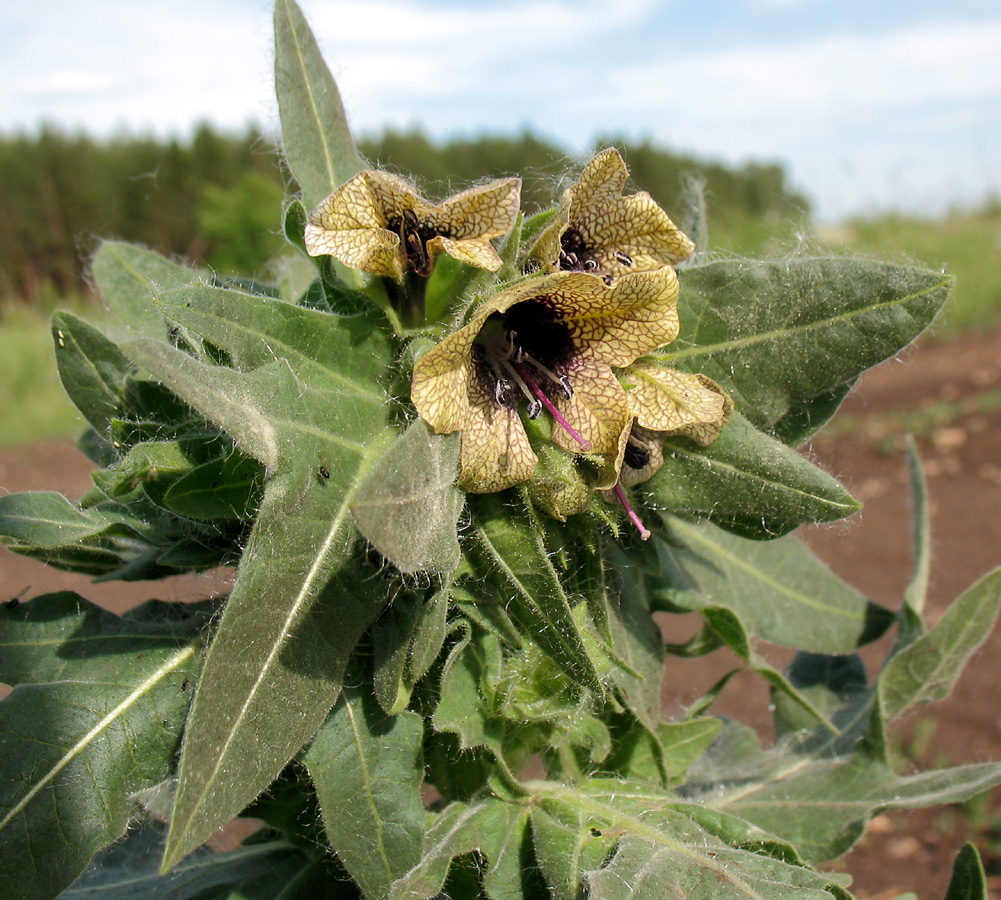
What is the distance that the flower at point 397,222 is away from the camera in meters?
1.13

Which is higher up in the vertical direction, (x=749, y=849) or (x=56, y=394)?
(x=749, y=849)

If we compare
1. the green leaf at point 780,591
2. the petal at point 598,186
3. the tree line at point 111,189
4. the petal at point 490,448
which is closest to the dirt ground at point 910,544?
the green leaf at point 780,591

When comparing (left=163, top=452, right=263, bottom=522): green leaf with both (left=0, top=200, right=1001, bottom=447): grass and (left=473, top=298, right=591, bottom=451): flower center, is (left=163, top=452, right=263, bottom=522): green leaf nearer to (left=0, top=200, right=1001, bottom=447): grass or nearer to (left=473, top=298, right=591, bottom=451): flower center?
(left=473, top=298, right=591, bottom=451): flower center

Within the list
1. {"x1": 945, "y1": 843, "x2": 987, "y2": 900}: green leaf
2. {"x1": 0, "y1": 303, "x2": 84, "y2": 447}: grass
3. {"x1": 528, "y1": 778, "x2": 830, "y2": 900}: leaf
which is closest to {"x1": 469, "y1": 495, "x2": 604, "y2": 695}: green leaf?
{"x1": 528, "y1": 778, "x2": 830, "y2": 900}: leaf

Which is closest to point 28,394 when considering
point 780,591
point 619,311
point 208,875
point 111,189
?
point 111,189

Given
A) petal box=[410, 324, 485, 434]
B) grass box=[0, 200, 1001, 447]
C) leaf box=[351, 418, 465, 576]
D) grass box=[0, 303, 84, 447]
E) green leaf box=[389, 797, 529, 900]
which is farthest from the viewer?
grass box=[0, 200, 1001, 447]

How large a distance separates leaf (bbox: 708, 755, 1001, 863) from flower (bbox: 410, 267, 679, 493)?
1.06m

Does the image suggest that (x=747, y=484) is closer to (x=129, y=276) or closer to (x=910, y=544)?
(x=129, y=276)

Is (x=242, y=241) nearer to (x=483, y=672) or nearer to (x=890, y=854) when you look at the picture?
(x=890, y=854)

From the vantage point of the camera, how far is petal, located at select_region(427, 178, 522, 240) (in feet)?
3.75

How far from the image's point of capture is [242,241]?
13.2 metres

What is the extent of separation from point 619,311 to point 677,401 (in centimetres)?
15

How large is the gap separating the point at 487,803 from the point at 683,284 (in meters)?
0.91

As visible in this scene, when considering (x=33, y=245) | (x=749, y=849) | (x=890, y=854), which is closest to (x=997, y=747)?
(x=890, y=854)
